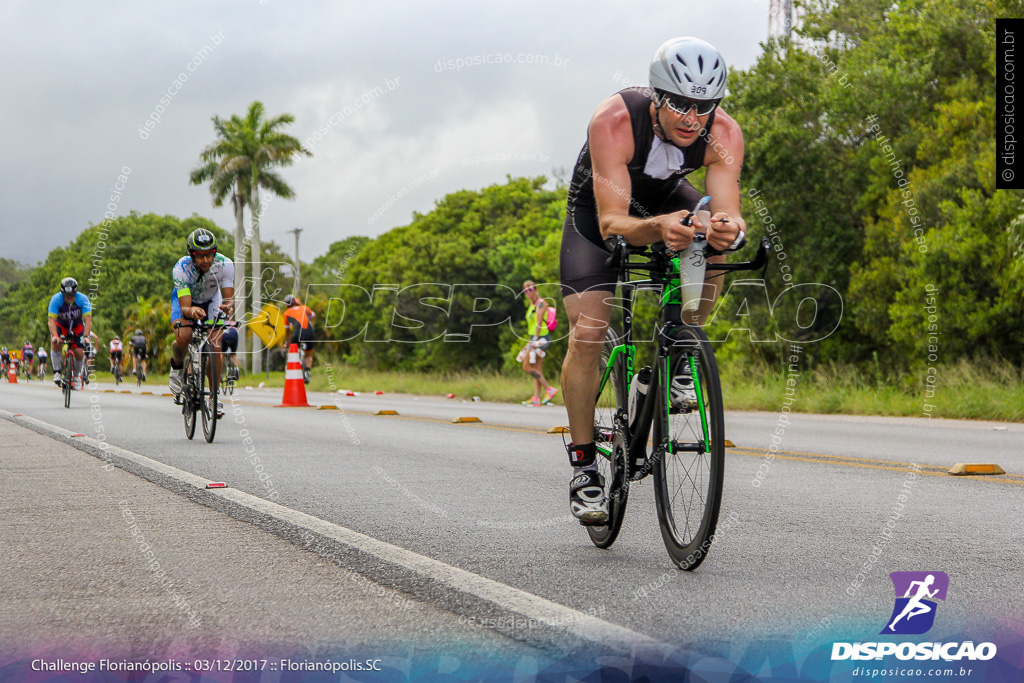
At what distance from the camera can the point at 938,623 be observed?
330 cm

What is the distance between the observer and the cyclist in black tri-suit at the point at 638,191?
394cm

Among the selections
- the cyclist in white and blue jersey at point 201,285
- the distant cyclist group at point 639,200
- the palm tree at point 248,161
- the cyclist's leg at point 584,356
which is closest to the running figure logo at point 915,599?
the distant cyclist group at point 639,200

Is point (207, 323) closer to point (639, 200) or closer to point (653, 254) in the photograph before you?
point (639, 200)

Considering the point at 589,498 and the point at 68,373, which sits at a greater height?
the point at 68,373

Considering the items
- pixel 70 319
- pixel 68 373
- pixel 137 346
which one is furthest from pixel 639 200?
pixel 137 346

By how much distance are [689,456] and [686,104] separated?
137 centimetres

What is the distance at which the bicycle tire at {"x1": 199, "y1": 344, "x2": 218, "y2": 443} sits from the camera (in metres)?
10.4

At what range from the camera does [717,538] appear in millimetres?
4891

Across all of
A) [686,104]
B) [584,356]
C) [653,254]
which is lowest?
[584,356]

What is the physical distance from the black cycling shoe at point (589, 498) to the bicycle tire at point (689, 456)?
35 cm

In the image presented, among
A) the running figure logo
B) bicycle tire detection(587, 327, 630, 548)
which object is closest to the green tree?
bicycle tire detection(587, 327, 630, 548)

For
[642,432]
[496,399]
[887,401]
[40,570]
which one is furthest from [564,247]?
[496,399]

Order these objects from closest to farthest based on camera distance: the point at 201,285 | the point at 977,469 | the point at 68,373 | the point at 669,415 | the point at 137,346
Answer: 1. the point at 669,415
2. the point at 977,469
3. the point at 201,285
4. the point at 68,373
5. the point at 137,346

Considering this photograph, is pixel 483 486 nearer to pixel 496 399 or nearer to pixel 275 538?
pixel 275 538
